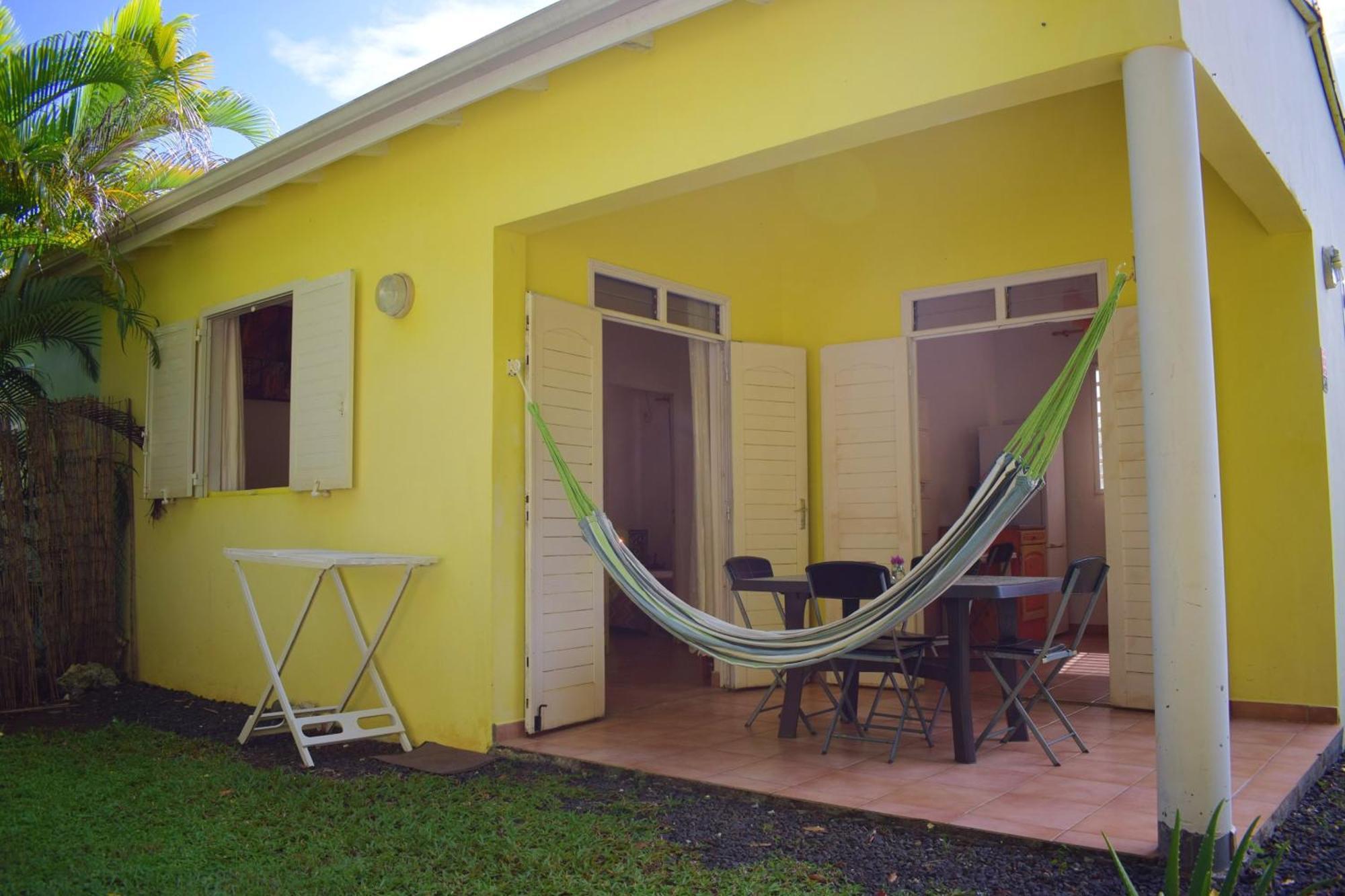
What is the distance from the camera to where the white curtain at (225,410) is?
687 centimetres

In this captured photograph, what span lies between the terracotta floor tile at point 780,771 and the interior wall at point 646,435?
5.34m

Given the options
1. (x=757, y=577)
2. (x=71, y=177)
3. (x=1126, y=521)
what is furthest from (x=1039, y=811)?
(x=71, y=177)

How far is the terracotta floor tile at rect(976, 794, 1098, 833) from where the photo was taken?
3.46 metres

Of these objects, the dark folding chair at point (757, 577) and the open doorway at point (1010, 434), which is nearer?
the dark folding chair at point (757, 577)

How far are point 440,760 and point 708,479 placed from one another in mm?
2384

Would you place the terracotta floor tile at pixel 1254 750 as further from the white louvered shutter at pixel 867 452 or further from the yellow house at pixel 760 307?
the white louvered shutter at pixel 867 452

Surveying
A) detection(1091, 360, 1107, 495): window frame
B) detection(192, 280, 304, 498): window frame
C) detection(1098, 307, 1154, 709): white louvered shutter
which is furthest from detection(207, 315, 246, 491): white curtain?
detection(1091, 360, 1107, 495): window frame

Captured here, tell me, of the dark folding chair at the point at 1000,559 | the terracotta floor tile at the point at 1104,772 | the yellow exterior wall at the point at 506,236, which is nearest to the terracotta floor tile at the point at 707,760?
the yellow exterior wall at the point at 506,236

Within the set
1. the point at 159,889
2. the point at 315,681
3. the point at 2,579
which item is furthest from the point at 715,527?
the point at 2,579

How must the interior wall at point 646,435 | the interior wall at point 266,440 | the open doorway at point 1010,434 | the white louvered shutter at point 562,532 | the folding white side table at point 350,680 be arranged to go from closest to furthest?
1. the folding white side table at point 350,680
2. the white louvered shutter at point 562,532
3. the interior wall at point 266,440
4. the open doorway at point 1010,434
5. the interior wall at point 646,435

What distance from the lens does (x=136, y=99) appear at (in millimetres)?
7023

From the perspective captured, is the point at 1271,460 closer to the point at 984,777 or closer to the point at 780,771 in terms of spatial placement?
the point at 984,777

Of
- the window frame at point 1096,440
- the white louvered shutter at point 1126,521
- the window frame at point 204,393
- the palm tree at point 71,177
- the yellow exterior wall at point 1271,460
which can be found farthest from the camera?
the window frame at point 1096,440

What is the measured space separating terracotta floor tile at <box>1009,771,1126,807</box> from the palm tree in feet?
20.0
